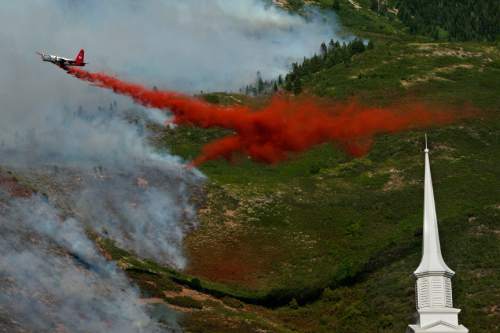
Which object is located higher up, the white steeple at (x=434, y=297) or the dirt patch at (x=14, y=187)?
the dirt patch at (x=14, y=187)

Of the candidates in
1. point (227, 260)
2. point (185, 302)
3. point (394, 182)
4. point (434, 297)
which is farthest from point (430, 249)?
point (394, 182)

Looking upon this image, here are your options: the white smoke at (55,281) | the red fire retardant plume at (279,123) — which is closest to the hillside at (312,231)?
the white smoke at (55,281)

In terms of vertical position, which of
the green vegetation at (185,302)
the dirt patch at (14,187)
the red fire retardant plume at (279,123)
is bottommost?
the green vegetation at (185,302)

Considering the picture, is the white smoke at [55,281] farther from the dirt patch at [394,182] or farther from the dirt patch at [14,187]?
the dirt patch at [394,182]

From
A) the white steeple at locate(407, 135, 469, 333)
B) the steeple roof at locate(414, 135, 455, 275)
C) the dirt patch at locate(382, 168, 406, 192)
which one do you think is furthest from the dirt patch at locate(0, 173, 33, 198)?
the dirt patch at locate(382, 168, 406, 192)

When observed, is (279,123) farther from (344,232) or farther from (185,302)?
(185,302)

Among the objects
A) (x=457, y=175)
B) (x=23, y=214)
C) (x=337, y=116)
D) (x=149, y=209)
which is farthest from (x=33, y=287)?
(x=337, y=116)
